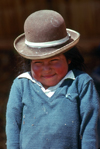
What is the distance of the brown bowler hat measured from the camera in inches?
93.0

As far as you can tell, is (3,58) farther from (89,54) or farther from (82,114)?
(82,114)

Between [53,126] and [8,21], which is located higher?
[53,126]

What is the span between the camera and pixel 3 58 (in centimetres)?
841

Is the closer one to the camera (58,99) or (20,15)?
(58,99)

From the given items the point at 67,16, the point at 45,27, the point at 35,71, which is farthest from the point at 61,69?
the point at 67,16

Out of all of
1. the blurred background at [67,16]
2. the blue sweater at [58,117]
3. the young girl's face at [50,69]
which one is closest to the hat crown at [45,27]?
the young girl's face at [50,69]

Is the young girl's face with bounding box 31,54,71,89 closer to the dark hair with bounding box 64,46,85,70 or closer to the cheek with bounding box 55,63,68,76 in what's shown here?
the cheek with bounding box 55,63,68,76

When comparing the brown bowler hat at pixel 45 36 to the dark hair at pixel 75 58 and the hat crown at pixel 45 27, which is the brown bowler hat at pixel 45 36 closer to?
the hat crown at pixel 45 27

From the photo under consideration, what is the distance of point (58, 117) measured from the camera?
2383 mm

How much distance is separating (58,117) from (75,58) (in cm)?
53

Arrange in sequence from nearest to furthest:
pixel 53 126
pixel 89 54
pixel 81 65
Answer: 1. pixel 53 126
2. pixel 81 65
3. pixel 89 54

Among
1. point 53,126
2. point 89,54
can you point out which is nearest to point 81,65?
point 53,126

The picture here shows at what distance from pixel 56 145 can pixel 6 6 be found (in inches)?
267

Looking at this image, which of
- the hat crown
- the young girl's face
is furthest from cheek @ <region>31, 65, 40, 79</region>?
the hat crown
